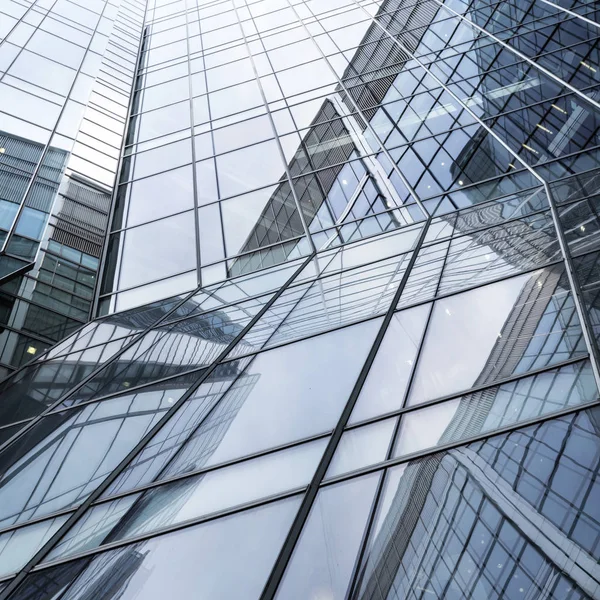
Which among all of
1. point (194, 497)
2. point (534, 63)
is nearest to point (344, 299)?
point (194, 497)

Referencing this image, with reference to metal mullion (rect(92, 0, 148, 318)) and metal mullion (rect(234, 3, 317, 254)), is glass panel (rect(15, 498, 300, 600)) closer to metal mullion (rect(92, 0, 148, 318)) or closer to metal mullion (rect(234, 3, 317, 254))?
metal mullion (rect(234, 3, 317, 254))

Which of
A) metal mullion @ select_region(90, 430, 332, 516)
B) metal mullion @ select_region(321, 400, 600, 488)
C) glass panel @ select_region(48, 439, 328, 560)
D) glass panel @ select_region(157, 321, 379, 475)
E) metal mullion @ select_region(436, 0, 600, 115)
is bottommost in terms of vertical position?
metal mullion @ select_region(321, 400, 600, 488)

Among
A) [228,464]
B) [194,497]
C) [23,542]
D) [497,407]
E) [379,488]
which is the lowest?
[379,488]

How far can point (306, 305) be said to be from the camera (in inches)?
420

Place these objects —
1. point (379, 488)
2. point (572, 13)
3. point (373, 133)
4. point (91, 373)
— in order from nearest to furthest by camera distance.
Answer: point (379, 488) < point (91, 373) < point (373, 133) < point (572, 13)

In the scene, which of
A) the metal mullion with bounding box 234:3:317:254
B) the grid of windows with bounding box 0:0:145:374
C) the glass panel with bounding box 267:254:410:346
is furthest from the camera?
the metal mullion with bounding box 234:3:317:254

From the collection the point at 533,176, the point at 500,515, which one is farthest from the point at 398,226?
the point at 500,515

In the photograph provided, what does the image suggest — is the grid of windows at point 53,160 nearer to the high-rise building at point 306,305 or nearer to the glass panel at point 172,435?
the high-rise building at point 306,305

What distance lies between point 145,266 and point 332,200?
5.14 metres

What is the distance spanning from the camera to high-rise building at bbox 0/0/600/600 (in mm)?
4762

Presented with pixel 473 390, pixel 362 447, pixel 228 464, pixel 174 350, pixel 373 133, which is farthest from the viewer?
pixel 373 133

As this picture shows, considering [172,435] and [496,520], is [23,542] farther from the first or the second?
[496,520]

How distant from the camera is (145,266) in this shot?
15.8 meters

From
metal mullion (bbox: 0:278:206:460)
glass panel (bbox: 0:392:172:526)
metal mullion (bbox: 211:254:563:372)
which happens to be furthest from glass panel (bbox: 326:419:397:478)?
metal mullion (bbox: 0:278:206:460)
